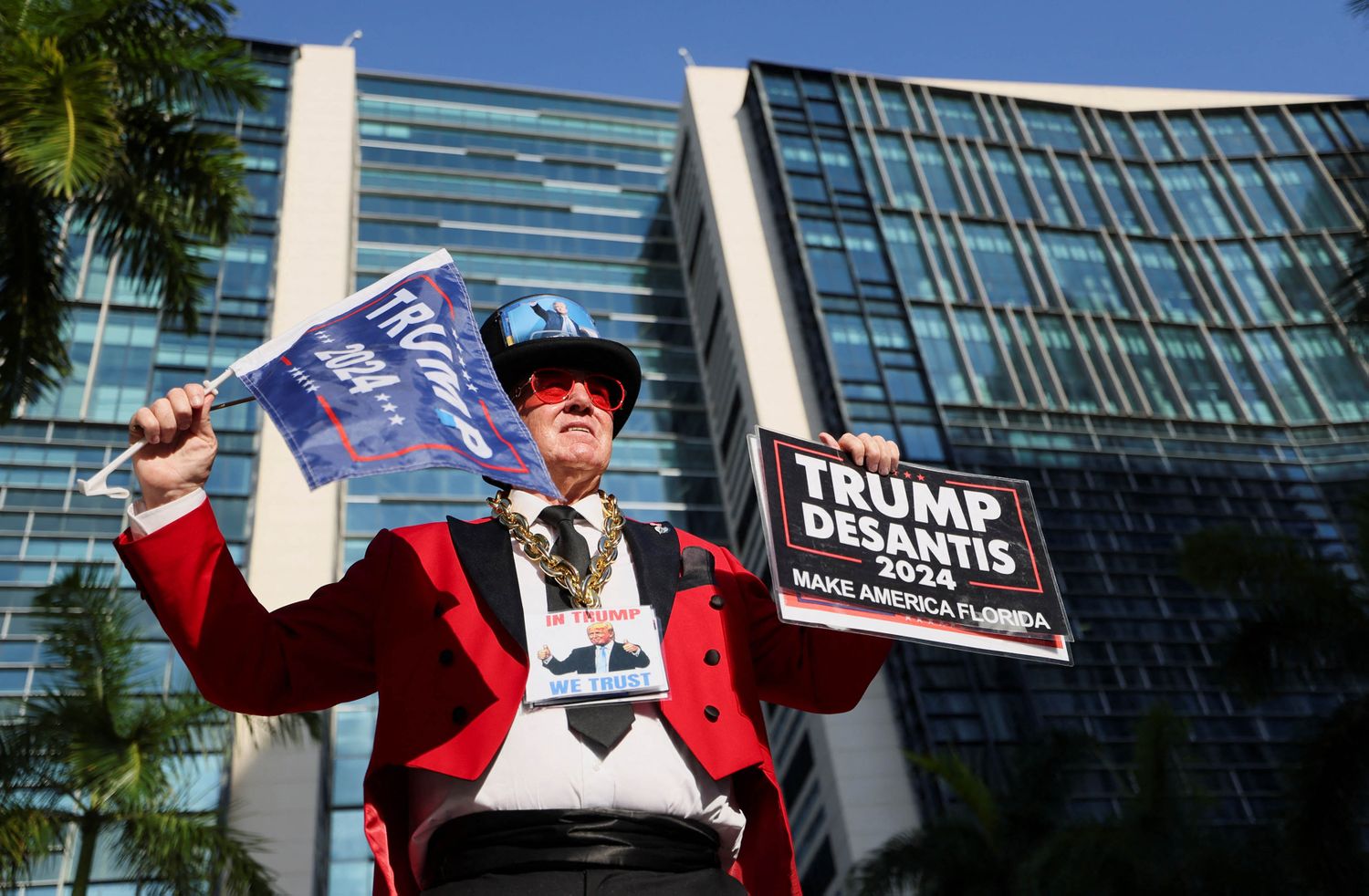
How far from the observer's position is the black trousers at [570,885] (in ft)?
8.53

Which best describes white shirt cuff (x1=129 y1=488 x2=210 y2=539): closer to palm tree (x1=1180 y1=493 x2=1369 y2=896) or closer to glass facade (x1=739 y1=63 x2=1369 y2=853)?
palm tree (x1=1180 y1=493 x2=1369 y2=896)

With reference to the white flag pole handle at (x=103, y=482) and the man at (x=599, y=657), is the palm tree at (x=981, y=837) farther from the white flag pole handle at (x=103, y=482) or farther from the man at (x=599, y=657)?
the white flag pole handle at (x=103, y=482)

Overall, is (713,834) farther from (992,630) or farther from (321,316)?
(321,316)

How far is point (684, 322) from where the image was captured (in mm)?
53219

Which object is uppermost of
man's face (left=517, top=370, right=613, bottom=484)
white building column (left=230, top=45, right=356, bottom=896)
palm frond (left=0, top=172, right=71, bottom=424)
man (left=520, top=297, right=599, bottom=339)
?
white building column (left=230, top=45, right=356, bottom=896)

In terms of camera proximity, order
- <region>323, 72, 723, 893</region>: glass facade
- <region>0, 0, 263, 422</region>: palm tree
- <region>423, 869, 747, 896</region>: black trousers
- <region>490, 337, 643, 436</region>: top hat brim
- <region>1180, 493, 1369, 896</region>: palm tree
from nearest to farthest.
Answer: <region>423, 869, 747, 896</region>: black trousers < <region>490, 337, 643, 436</region>: top hat brim < <region>0, 0, 263, 422</region>: palm tree < <region>1180, 493, 1369, 896</region>: palm tree < <region>323, 72, 723, 893</region>: glass facade

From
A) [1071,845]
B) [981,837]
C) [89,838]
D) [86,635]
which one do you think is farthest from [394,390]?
[981,837]

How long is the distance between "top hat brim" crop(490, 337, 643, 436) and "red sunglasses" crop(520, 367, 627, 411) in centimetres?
2

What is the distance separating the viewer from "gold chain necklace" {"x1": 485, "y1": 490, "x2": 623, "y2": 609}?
3041 millimetres

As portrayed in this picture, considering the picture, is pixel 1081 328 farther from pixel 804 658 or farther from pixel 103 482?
pixel 103 482

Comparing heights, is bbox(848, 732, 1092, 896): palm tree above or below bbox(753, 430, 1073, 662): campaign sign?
above

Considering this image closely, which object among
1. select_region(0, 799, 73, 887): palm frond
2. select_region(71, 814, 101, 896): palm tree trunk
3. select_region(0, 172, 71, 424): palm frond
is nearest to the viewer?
select_region(0, 172, 71, 424): palm frond

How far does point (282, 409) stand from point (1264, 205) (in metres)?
53.9

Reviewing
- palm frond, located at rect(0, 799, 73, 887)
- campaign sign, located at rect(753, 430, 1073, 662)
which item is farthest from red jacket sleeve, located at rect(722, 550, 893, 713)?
palm frond, located at rect(0, 799, 73, 887)
